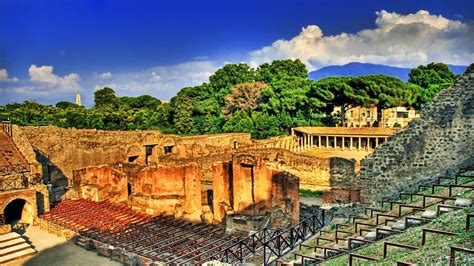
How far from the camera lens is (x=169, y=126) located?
63688mm

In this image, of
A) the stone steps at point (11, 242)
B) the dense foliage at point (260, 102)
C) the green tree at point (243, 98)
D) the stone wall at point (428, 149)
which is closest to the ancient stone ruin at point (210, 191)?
the stone wall at point (428, 149)

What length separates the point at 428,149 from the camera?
44.1 ft

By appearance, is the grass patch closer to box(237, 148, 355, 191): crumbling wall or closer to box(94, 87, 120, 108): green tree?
box(237, 148, 355, 191): crumbling wall

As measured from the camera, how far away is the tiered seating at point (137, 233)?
16.9 metres

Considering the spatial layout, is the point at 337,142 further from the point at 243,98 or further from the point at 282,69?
the point at 282,69

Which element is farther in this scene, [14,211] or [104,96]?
[104,96]

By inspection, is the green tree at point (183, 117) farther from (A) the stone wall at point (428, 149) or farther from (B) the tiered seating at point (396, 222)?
(B) the tiered seating at point (396, 222)

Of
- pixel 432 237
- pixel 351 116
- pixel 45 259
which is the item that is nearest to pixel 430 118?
pixel 432 237

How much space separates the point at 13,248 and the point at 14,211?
6.74 m

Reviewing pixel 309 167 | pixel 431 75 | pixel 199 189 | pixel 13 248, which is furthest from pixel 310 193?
pixel 431 75

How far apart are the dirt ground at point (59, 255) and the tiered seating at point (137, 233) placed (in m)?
0.42

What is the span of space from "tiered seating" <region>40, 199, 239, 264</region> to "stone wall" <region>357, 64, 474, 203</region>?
21.7 ft

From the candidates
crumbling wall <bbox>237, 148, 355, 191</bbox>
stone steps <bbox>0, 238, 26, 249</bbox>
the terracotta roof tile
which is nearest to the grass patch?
crumbling wall <bbox>237, 148, 355, 191</bbox>

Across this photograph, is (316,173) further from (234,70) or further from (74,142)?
(234,70)
